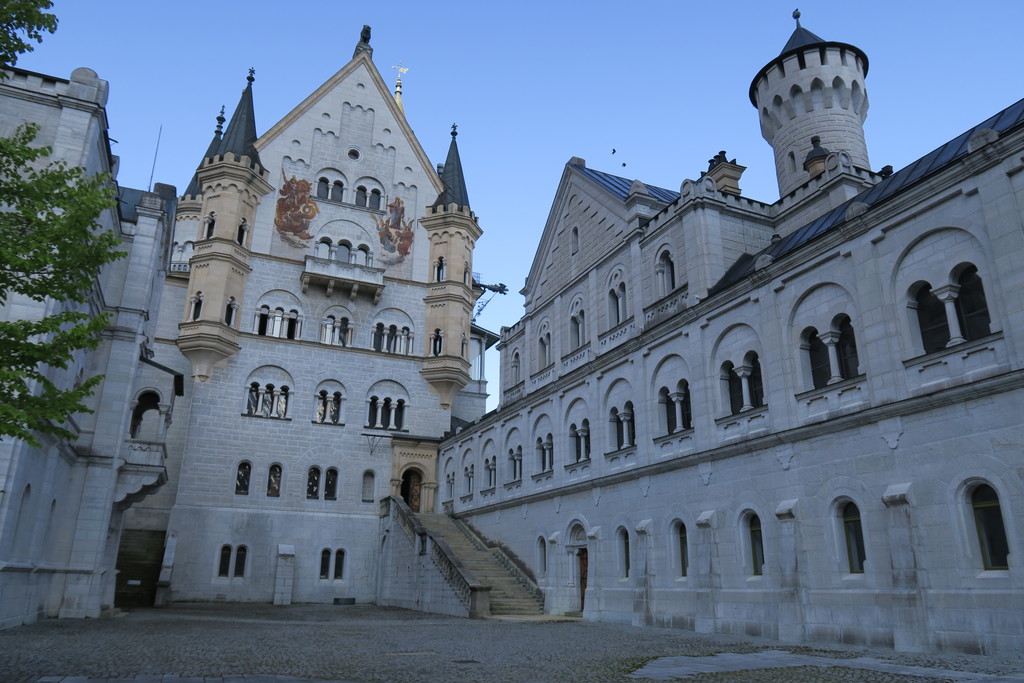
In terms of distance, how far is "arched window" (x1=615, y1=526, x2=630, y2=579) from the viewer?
25.4m

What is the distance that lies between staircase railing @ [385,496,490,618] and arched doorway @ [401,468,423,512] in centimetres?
464

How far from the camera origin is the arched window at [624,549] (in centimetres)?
2541

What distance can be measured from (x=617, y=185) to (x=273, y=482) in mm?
23791

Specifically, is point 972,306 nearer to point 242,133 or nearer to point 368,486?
point 368,486

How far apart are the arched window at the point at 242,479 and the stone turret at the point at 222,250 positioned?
520cm

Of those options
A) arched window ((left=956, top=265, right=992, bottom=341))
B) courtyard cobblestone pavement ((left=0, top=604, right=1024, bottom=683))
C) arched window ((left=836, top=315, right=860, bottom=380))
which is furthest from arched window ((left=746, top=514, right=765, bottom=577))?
arched window ((left=956, top=265, right=992, bottom=341))

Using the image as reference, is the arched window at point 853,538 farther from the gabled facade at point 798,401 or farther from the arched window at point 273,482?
the arched window at point 273,482

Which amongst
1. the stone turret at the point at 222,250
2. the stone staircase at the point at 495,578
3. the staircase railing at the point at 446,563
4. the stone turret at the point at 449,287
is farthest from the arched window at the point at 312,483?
the stone turret at the point at 449,287

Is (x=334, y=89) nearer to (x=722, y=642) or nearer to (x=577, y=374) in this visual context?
(x=577, y=374)

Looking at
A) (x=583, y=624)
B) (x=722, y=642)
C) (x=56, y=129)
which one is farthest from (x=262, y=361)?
(x=722, y=642)

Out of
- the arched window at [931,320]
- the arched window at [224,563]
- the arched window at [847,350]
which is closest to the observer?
the arched window at [931,320]

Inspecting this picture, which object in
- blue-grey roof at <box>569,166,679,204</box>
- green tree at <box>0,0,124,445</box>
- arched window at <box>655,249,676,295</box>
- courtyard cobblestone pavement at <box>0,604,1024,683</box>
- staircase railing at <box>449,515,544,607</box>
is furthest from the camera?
blue-grey roof at <box>569,166,679,204</box>

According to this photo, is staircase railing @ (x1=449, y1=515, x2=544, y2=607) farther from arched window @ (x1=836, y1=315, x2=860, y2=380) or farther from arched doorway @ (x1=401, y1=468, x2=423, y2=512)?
arched window @ (x1=836, y1=315, x2=860, y2=380)

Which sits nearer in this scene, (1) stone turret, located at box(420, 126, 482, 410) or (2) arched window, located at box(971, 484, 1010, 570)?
(2) arched window, located at box(971, 484, 1010, 570)
